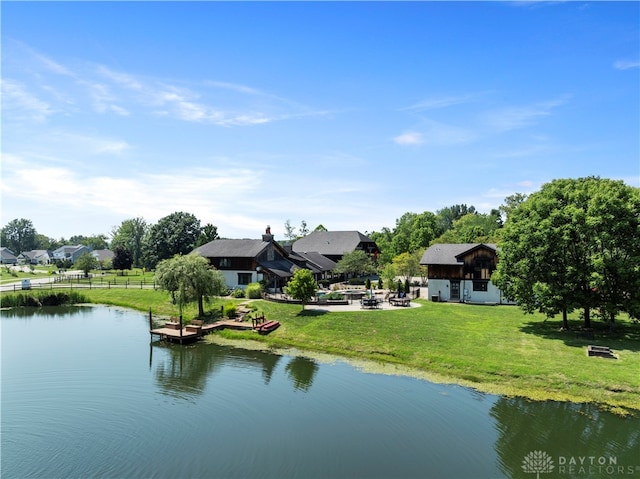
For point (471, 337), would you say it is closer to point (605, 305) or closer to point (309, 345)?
point (605, 305)

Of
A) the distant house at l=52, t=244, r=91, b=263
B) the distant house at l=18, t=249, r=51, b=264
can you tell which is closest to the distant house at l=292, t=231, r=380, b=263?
Result: the distant house at l=52, t=244, r=91, b=263

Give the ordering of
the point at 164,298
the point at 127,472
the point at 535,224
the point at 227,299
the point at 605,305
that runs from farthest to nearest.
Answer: the point at 164,298 < the point at 227,299 < the point at 535,224 < the point at 605,305 < the point at 127,472

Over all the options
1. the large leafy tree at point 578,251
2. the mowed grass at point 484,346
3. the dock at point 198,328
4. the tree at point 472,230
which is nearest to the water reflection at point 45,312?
the dock at point 198,328

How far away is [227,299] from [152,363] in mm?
17818

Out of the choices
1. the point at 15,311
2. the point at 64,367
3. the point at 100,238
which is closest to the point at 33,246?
the point at 100,238

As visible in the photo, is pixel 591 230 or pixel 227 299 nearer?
pixel 591 230

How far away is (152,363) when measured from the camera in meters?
27.6

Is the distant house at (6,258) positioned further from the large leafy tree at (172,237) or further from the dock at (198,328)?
the dock at (198,328)

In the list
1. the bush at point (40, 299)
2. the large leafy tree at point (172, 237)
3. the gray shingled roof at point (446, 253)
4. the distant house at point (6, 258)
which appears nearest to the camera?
the gray shingled roof at point (446, 253)

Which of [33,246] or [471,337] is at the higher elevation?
[33,246]

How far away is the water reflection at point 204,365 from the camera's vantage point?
23250mm

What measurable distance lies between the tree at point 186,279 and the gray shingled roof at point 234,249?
12.3 m

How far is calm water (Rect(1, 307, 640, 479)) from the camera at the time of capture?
14672 millimetres

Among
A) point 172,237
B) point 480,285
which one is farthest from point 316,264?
point 172,237
